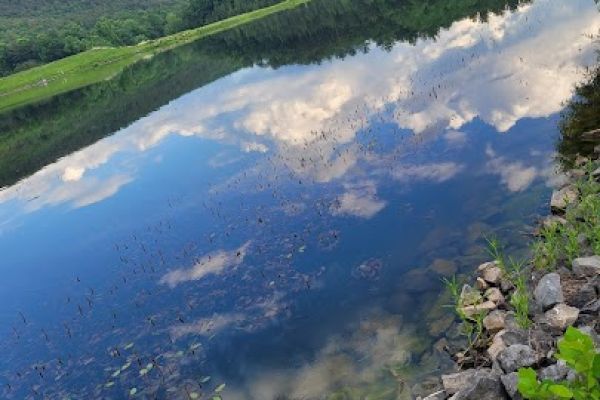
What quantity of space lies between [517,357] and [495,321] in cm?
363

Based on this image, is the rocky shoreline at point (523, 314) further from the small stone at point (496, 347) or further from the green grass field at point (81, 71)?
the green grass field at point (81, 71)

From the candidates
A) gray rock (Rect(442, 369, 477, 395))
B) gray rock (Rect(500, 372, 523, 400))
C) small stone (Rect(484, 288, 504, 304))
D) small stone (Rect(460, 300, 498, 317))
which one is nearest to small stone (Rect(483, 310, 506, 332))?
small stone (Rect(460, 300, 498, 317))

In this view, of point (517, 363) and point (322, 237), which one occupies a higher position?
point (517, 363)

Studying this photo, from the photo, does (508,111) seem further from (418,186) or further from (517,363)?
(517,363)

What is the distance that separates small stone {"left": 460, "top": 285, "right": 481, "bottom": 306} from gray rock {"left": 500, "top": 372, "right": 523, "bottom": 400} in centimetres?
593

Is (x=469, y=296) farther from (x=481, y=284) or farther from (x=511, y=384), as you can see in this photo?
(x=511, y=384)

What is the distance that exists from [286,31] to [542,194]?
350 ft

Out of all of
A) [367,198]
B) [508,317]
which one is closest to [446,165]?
[367,198]

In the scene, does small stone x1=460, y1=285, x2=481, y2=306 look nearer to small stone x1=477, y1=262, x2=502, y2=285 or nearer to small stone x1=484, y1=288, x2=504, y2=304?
small stone x1=484, y1=288, x2=504, y2=304

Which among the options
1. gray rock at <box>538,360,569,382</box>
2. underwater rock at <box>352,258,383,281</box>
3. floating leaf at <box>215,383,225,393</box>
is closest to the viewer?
gray rock at <box>538,360,569,382</box>

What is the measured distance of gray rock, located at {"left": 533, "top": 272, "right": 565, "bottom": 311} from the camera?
15016mm

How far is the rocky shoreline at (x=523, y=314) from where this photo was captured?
1213cm

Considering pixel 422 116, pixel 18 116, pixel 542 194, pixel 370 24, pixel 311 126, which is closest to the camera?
pixel 542 194

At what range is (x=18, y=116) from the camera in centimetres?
11931
